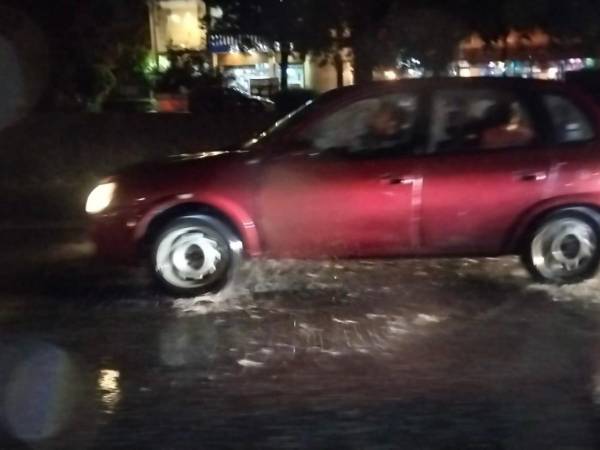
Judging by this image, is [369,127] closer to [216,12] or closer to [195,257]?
[195,257]

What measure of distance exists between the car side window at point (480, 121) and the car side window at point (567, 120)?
199 mm

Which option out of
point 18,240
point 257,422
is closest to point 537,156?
point 257,422

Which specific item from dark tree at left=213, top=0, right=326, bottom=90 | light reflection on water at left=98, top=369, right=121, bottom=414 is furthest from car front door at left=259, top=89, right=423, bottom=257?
dark tree at left=213, top=0, right=326, bottom=90

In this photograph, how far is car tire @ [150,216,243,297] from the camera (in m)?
9.52

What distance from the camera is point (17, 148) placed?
18859mm

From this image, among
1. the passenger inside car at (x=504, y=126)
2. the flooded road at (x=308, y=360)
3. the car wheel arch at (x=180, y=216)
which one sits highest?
the passenger inside car at (x=504, y=126)

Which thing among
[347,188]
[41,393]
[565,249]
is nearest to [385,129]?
[347,188]

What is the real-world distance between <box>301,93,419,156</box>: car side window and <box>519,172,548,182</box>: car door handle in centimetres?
92

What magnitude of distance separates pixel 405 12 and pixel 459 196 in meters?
10.0

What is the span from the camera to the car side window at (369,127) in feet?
31.4

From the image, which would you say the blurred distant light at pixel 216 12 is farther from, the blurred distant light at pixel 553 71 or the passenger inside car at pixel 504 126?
the passenger inside car at pixel 504 126

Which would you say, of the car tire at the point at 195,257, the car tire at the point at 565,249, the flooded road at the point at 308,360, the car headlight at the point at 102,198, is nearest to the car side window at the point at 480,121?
the car tire at the point at 565,249

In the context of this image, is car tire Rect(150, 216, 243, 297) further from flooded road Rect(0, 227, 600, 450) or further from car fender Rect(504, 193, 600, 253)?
car fender Rect(504, 193, 600, 253)

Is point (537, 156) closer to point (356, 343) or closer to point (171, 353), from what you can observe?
point (356, 343)
